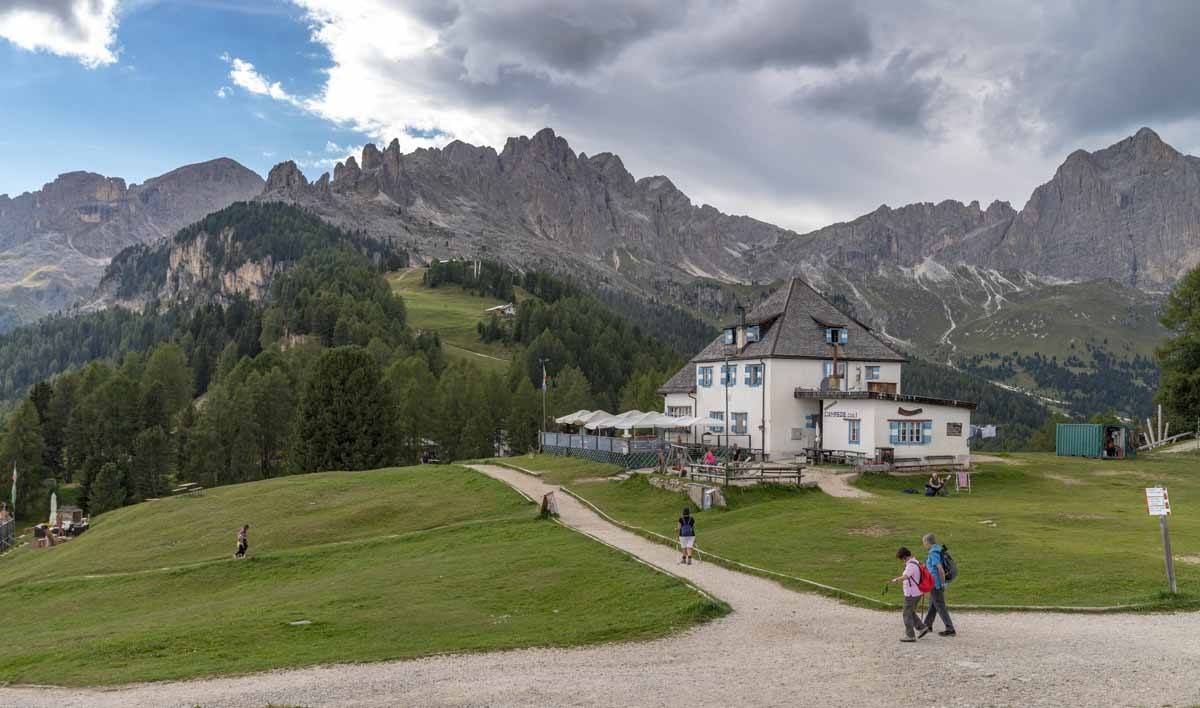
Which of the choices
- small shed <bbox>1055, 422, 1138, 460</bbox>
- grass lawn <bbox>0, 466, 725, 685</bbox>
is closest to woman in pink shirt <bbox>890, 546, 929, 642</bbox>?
grass lawn <bbox>0, 466, 725, 685</bbox>

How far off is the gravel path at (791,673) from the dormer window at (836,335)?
4520 centimetres

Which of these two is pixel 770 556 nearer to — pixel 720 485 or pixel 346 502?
pixel 720 485

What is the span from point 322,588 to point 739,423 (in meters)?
41.0

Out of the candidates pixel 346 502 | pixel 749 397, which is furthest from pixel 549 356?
pixel 346 502

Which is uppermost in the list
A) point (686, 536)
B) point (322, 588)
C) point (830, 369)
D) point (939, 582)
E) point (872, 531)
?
point (830, 369)

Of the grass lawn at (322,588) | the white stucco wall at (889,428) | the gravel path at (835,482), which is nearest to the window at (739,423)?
the white stucco wall at (889,428)

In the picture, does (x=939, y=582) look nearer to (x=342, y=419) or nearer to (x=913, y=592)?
(x=913, y=592)

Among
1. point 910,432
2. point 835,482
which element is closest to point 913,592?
point 835,482

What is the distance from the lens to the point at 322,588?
30359 millimetres

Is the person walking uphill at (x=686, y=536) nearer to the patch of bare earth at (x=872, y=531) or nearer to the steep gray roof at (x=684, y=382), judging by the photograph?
the patch of bare earth at (x=872, y=531)

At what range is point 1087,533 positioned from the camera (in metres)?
33.1

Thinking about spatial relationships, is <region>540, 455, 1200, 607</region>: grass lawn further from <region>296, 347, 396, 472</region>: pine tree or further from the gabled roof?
<region>296, 347, 396, 472</region>: pine tree

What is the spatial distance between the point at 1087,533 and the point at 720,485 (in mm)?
16970

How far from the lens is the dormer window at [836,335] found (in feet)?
215
